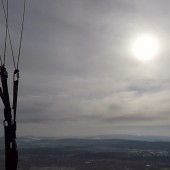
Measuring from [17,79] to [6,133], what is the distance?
3.02 m

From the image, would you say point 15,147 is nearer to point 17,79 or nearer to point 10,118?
point 10,118

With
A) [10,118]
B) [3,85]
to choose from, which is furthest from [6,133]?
[3,85]

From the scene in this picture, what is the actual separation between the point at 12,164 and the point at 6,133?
1667mm

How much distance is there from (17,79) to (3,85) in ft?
3.39

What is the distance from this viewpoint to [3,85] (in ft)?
55.4

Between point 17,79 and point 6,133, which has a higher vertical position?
point 17,79

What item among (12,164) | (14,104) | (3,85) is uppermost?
(3,85)

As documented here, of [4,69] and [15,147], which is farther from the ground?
[4,69]

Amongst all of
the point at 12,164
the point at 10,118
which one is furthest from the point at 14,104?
the point at 12,164

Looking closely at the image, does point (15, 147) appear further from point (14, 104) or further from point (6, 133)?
point (14, 104)

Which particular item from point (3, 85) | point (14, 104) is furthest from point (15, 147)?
point (3, 85)

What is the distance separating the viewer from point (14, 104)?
16797mm

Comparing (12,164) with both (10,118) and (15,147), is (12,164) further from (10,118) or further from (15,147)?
(10,118)

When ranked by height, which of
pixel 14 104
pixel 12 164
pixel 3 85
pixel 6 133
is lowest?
pixel 12 164
